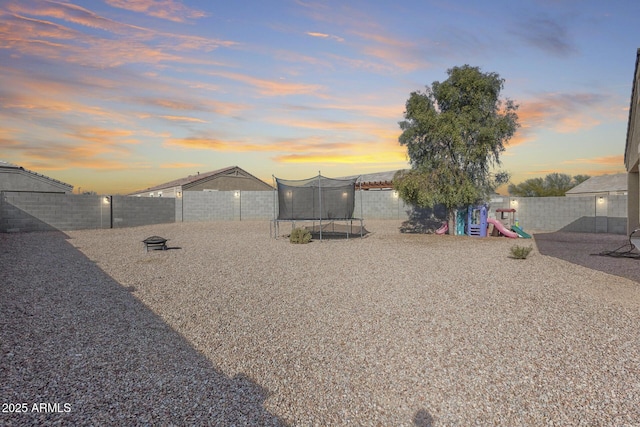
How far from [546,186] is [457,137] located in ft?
121

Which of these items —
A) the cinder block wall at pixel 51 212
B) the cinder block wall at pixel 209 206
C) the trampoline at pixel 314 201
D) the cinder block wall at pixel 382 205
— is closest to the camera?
the trampoline at pixel 314 201

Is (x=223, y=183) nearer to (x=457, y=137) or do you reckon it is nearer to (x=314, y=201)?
(x=314, y=201)

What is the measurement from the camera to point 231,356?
381cm

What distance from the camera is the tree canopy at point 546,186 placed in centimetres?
4207

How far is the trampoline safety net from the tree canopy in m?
34.3

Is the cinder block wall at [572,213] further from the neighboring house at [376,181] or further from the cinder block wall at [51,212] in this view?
the cinder block wall at [51,212]

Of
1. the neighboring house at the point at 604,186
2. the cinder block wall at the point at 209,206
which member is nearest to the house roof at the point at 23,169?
the cinder block wall at the point at 209,206

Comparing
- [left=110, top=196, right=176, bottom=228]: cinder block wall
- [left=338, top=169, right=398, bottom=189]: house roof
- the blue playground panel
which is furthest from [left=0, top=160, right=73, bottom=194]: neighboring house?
the blue playground panel

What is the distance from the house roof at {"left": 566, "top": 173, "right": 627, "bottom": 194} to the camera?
97.0 ft

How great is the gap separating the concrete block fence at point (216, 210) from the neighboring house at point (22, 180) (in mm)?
6974

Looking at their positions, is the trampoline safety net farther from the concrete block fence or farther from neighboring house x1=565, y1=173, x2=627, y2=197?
neighboring house x1=565, y1=173, x2=627, y2=197

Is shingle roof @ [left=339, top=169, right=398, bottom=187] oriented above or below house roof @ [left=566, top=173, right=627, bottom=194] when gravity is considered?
above

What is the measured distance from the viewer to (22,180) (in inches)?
877

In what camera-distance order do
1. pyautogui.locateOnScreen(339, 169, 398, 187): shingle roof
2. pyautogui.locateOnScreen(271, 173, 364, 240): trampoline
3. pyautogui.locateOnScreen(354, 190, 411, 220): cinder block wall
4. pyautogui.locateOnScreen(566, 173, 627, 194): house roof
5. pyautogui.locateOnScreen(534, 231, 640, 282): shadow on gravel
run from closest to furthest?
pyautogui.locateOnScreen(534, 231, 640, 282): shadow on gravel, pyautogui.locateOnScreen(271, 173, 364, 240): trampoline, pyautogui.locateOnScreen(354, 190, 411, 220): cinder block wall, pyautogui.locateOnScreen(566, 173, 627, 194): house roof, pyautogui.locateOnScreen(339, 169, 398, 187): shingle roof
